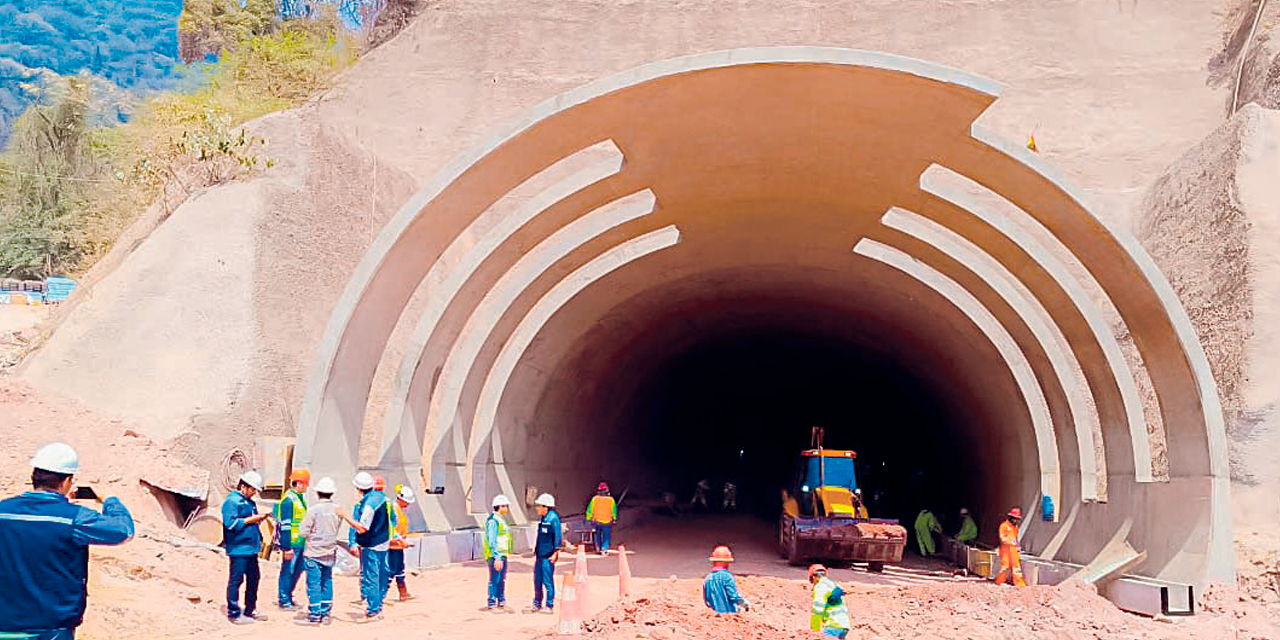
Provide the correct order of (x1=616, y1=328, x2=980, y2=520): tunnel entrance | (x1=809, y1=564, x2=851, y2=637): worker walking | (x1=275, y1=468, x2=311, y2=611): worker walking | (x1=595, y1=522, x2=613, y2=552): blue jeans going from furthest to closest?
(x1=616, y1=328, x2=980, y2=520): tunnel entrance, (x1=595, y1=522, x2=613, y2=552): blue jeans, (x1=275, y1=468, x2=311, y2=611): worker walking, (x1=809, y1=564, x2=851, y2=637): worker walking

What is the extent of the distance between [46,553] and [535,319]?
13972 mm

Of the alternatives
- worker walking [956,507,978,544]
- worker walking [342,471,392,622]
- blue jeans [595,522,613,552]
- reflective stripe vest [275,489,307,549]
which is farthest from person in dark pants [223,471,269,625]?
worker walking [956,507,978,544]

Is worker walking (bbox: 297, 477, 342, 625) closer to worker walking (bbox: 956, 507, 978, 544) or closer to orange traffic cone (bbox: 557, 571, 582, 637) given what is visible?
orange traffic cone (bbox: 557, 571, 582, 637)

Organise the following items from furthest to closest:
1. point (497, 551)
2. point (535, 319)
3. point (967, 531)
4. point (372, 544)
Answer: point (967, 531), point (535, 319), point (497, 551), point (372, 544)

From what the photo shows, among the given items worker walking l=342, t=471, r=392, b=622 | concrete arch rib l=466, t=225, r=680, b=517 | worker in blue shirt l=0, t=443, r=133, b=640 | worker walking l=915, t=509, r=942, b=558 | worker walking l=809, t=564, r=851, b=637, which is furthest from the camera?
worker walking l=915, t=509, r=942, b=558

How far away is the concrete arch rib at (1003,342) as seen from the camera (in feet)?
57.0

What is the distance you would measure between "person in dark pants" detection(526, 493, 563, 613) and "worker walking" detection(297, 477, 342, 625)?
2.06m

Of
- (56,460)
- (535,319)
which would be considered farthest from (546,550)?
(535,319)

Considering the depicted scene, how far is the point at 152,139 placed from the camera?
2742 centimetres

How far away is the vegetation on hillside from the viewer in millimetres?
23812

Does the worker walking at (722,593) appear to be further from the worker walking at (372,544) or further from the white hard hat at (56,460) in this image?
the white hard hat at (56,460)

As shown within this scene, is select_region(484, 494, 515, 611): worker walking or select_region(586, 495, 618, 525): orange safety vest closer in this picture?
select_region(484, 494, 515, 611): worker walking

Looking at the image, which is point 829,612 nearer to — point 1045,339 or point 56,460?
point 56,460

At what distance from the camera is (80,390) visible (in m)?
18.0
